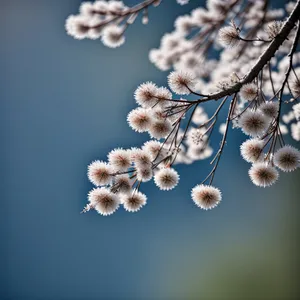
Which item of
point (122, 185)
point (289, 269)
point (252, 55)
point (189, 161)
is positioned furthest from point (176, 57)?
point (289, 269)

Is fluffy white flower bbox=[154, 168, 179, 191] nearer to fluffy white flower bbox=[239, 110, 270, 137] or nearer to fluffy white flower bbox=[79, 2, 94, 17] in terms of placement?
fluffy white flower bbox=[239, 110, 270, 137]

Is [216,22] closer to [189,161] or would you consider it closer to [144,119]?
[189,161]

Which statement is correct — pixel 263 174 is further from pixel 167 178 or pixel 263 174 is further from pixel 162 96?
pixel 162 96

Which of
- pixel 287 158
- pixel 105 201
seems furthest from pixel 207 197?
pixel 105 201

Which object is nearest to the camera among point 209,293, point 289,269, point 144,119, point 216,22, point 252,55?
point 144,119

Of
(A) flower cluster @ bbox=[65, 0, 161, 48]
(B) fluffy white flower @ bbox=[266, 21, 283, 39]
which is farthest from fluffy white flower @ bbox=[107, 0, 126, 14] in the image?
(B) fluffy white flower @ bbox=[266, 21, 283, 39]

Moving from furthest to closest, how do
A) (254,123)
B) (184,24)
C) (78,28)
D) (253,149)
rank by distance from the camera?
1. (184,24)
2. (78,28)
3. (253,149)
4. (254,123)

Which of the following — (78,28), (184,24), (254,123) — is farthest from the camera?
(184,24)

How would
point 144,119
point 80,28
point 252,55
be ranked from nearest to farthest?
point 144,119
point 80,28
point 252,55
